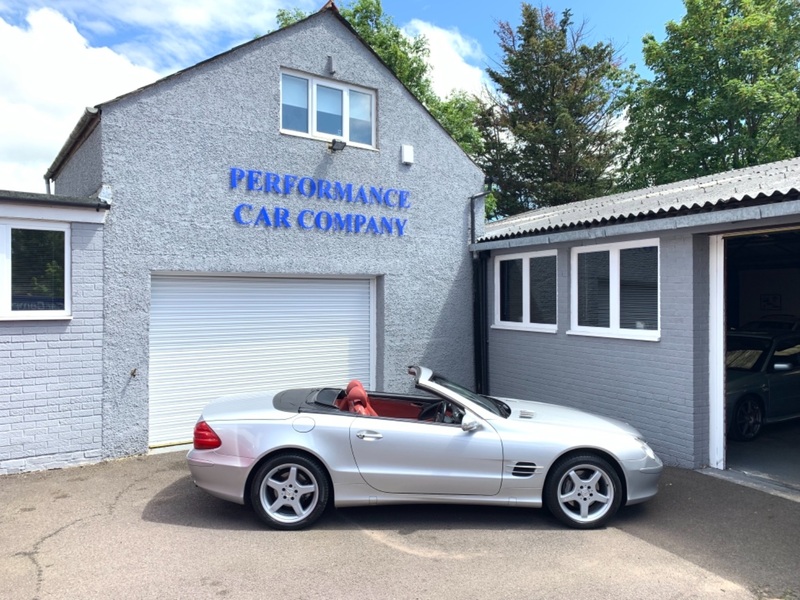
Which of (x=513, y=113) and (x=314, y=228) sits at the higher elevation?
(x=513, y=113)

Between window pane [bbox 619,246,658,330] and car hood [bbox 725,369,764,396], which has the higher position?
window pane [bbox 619,246,658,330]

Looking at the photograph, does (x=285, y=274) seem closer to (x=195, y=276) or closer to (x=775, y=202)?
(x=195, y=276)

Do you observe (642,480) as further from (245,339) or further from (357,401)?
(245,339)

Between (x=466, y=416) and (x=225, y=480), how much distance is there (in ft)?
6.74

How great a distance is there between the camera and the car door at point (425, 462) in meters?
4.68

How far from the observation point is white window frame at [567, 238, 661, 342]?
6.77 m

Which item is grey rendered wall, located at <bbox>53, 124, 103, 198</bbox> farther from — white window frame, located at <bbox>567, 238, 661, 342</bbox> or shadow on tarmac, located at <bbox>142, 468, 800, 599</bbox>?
white window frame, located at <bbox>567, 238, 661, 342</bbox>

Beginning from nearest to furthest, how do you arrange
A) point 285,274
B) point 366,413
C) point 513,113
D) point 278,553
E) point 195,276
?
point 278,553 → point 366,413 → point 195,276 → point 285,274 → point 513,113

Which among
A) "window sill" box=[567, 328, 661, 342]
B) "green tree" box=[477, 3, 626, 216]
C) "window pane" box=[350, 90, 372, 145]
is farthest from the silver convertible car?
"green tree" box=[477, 3, 626, 216]

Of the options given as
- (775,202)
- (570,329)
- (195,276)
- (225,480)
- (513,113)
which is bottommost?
(225,480)

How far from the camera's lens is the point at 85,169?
24.3 feet

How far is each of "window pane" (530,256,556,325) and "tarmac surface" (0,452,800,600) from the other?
339 centimetres

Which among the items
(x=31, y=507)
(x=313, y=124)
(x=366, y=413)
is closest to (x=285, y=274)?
(x=313, y=124)

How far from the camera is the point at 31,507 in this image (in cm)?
514
